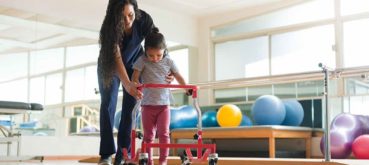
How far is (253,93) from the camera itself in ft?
24.6

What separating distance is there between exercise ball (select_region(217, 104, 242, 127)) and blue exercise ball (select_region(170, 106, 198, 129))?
56 cm

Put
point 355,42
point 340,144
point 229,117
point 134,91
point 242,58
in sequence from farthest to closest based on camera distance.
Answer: point 242,58, point 355,42, point 229,117, point 340,144, point 134,91

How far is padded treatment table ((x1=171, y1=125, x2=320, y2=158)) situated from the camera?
579 centimetres

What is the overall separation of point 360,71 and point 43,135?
430 cm

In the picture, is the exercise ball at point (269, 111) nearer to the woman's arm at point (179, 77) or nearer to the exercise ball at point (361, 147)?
the exercise ball at point (361, 147)

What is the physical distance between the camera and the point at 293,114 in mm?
6375

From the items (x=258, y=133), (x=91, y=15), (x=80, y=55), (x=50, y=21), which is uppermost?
(x=91, y=15)

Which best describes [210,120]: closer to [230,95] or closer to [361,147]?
[230,95]

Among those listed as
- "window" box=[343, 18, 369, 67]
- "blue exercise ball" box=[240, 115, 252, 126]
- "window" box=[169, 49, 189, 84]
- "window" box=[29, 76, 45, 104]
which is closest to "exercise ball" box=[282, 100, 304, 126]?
"blue exercise ball" box=[240, 115, 252, 126]

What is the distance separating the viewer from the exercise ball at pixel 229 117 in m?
6.35

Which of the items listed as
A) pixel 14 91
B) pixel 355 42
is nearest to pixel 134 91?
pixel 14 91

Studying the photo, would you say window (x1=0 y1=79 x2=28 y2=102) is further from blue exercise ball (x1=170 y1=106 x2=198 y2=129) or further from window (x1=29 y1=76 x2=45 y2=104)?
blue exercise ball (x1=170 y1=106 x2=198 y2=129)

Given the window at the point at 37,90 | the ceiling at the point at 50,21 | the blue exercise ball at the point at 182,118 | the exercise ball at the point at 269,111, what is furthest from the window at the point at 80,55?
the exercise ball at the point at 269,111

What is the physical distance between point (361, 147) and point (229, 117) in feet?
5.96
